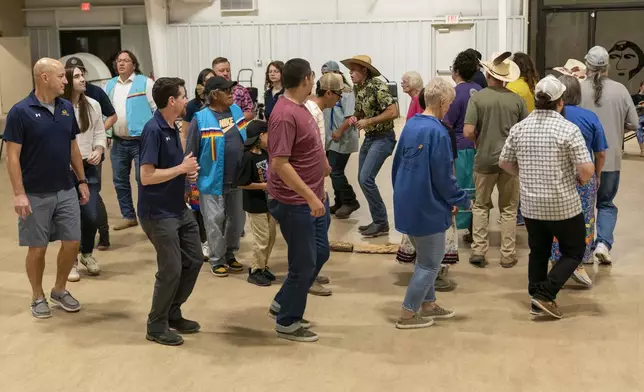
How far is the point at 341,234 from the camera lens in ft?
22.4

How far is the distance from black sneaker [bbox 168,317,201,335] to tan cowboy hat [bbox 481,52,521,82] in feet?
8.84

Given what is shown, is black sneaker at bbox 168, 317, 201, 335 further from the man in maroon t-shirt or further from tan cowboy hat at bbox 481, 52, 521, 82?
tan cowboy hat at bbox 481, 52, 521, 82

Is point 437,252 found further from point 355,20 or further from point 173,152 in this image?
point 355,20

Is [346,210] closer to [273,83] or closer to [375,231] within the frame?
[375,231]

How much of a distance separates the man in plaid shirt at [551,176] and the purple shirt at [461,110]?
1383 mm

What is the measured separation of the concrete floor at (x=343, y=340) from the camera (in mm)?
3820

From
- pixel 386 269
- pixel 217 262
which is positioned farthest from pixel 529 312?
pixel 217 262

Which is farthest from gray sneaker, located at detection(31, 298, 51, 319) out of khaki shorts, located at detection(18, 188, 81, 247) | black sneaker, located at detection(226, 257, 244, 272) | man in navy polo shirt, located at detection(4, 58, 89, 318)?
black sneaker, located at detection(226, 257, 244, 272)

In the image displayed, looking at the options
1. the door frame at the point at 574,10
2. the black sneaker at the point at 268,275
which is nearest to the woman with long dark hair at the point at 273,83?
the black sneaker at the point at 268,275

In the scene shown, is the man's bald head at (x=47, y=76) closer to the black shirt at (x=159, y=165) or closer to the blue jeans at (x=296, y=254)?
the black shirt at (x=159, y=165)

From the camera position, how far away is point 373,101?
645 centimetres

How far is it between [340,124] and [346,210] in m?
0.84

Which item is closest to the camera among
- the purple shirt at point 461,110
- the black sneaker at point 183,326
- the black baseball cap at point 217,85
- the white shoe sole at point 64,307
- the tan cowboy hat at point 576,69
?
the black sneaker at point 183,326

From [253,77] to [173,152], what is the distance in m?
11.4
